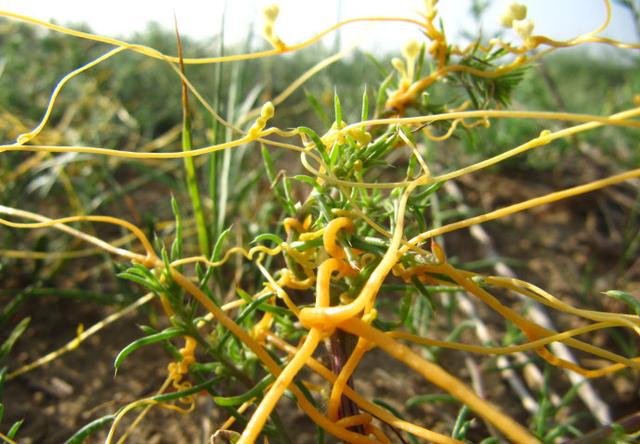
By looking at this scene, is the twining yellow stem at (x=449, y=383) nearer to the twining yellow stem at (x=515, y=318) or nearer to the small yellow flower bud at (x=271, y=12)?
→ the twining yellow stem at (x=515, y=318)

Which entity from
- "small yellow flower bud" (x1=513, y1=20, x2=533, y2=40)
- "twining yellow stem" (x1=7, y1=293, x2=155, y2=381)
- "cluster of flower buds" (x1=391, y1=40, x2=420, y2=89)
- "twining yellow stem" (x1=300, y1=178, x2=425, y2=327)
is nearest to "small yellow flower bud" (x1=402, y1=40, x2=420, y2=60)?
"cluster of flower buds" (x1=391, y1=40, x2=420, y2=89)

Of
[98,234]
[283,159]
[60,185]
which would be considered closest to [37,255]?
[98,234]

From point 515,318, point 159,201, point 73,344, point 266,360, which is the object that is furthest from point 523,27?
point 159,201

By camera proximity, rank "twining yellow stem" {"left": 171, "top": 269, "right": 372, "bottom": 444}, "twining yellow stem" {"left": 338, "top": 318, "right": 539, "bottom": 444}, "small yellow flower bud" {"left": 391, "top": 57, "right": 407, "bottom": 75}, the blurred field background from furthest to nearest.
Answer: the blurred field background → "small yellow flower bud" {"left": 391, "top": 57, "right": 407, "bottom": 75} → "twining yellow stem" {"left": 171, "top": 269, "right": 372, "bottom": 444} → "twining yellow stem" {"left": 338, "top": 318, "right": 539, "bottom": 444}

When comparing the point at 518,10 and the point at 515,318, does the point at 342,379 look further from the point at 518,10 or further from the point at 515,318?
the point at 518,10

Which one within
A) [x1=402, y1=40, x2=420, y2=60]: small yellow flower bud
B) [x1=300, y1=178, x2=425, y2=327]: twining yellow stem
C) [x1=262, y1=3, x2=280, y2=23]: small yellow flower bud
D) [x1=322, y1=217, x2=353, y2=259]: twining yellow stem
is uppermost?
[x1=262, y1=3, x2=280, y2=23]: small yellow flower bud

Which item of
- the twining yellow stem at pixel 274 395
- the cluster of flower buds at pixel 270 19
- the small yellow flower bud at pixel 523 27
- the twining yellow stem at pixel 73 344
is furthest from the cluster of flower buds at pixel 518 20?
the twining yellow stem at pixel 73 344

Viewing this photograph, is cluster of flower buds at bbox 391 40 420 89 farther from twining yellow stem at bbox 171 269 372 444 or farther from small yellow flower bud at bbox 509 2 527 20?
twining yellow stem at bbox 171 269 372 444
